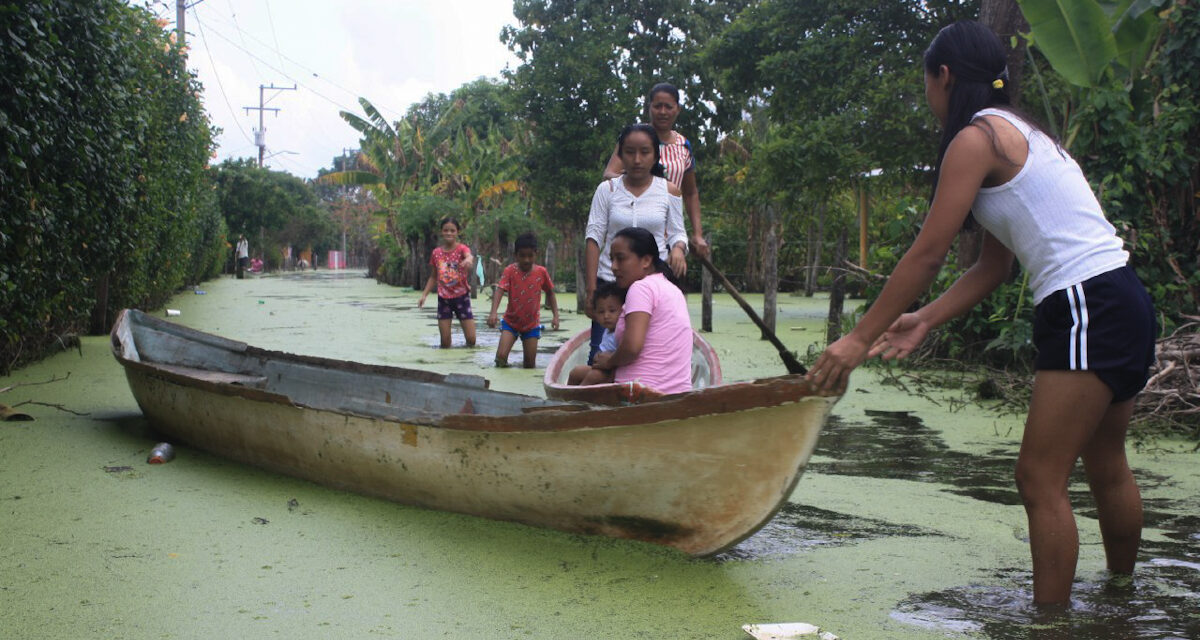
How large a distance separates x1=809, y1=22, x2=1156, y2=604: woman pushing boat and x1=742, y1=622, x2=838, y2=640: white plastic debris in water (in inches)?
Answer: 22.3

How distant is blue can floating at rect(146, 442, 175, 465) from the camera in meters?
4.01

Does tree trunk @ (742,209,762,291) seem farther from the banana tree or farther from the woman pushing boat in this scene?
the woman pushing boat

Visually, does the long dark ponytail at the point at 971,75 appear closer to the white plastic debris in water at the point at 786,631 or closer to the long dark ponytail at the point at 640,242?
the white plastic debris in water at the point at 786,631

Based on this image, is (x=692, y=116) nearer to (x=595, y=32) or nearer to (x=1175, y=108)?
(x=595, y=32)

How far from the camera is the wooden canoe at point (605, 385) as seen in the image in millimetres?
3514

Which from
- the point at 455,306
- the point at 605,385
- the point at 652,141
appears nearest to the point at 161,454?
the point at 605,385

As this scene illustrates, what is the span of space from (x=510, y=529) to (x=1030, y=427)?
5.25 feet

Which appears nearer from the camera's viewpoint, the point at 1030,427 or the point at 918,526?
the point at 1030,427

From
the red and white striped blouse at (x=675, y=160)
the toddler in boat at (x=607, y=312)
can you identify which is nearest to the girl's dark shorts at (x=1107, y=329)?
the toddler in boat at (x=607, y=312)

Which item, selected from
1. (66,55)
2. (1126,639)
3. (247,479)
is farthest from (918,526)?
(66,55)

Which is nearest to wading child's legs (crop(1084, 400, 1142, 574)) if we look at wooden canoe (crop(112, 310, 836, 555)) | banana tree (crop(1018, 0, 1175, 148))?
wooden canoe (crop(112, 310, 836, 555))

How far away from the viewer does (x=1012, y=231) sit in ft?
7.39

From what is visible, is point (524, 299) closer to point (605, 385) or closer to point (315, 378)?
point (315, 378)

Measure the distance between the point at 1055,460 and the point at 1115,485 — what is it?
1.14 ft
